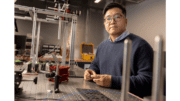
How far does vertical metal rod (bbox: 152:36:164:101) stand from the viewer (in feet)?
0.43

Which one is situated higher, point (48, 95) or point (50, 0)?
point (50, 0)

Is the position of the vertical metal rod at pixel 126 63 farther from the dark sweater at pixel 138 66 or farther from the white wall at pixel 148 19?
the white wall at pixel 148 19

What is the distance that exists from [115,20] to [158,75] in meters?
0.79

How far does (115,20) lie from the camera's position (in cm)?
88

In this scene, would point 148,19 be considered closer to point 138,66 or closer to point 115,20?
point 115,20

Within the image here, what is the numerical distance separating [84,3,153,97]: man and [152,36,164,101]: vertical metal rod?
1.88ft

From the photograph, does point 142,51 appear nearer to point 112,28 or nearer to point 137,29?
point 112,28

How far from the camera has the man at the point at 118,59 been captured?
27.9 inches

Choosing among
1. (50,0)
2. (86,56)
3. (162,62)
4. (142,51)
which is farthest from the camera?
(50,0)

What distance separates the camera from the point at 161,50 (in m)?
0.13

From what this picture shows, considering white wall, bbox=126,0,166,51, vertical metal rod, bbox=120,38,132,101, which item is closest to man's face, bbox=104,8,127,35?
vertical metal rod, bbox=120,38,132,101

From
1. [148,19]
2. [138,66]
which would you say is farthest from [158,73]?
[148,19]

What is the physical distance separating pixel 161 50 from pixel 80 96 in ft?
1.66
